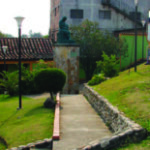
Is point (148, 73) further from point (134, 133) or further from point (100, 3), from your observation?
point (100, 3)

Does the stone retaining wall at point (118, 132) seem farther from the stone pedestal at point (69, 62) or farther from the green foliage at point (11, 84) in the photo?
the green foliage at point (11, 84)

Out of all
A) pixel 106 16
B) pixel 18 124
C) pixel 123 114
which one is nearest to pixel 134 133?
pixel 123 114

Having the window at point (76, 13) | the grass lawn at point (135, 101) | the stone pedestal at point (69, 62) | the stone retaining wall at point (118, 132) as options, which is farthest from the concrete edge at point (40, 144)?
the window at point (76, 13)

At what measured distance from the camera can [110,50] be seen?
81.5ft

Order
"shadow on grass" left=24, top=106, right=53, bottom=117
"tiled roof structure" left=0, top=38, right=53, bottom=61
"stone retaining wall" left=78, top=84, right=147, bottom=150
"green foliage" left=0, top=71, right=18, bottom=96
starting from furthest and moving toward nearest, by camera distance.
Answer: "tiled roof structure" left=0, top=38, right=53, bottom=61, "green foliage" left=0, top=71, right=18, bottom=96, "shadow on grass" left=24, top=106, right=53, bottom=117, "stone retaining wall" left=78, top=84, right=147, bottom=150

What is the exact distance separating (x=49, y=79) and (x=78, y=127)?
157 inches

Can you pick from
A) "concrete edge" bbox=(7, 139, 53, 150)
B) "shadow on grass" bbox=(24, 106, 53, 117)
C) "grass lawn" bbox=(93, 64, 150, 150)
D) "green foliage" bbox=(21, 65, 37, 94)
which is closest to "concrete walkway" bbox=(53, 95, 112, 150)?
"concrete edge" bbox=(7, 139, 53, 150)

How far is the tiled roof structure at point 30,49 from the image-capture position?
2547cm

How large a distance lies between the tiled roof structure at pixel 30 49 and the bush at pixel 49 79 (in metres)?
12.2

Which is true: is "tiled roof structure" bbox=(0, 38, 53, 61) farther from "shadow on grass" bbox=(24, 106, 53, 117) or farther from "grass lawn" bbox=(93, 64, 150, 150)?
"grass lawn" bbox=(93, 64, 150, 150)

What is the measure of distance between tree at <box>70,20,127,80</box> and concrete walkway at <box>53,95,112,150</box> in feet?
38.8

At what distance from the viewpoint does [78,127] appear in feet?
31.0

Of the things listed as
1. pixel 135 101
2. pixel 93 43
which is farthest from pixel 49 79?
pixel 93 43

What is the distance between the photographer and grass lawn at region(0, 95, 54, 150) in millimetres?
8898
